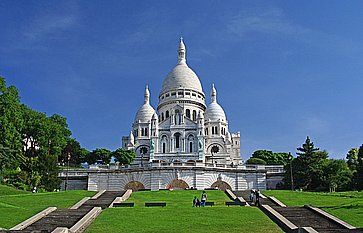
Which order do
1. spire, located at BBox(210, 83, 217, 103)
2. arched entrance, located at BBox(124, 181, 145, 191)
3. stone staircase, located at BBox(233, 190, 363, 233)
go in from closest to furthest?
1. stone staircase, located at BBox(233, 190, 363, 233)
2. arched entrance, located at BBox(124, 181, 145, 191)
3. spire, located at BBox(210, 83, 217, 103)

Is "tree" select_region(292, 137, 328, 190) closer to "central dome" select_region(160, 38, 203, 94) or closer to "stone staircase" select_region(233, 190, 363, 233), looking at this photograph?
"stone staircase" select_region(233, 190, 363, 233)

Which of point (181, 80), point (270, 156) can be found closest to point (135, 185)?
point (181, 80)

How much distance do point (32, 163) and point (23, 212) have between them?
30.1 metres

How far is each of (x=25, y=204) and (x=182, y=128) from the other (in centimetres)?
6423

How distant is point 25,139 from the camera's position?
7206cm

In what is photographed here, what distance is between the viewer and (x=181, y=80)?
106750 mm

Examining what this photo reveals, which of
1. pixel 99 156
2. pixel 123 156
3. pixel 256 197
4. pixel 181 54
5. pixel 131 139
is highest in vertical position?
pixel 181 54

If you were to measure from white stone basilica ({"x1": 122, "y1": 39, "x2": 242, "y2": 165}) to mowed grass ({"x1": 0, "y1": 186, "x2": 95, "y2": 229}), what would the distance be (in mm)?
51012

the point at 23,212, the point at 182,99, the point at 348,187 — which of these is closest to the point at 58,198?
the point at 23,212

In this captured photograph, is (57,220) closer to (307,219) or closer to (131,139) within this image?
(307,219)

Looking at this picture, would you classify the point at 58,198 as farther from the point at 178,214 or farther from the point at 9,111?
the point at 9,111

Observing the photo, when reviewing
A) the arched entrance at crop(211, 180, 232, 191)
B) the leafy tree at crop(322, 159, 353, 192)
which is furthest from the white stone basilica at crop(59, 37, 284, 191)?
the leafy tree at crop(322, 159, 353, 192)

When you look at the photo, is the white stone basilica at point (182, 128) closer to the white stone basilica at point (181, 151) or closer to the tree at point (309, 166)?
the white stone basilica at point (181, 151)

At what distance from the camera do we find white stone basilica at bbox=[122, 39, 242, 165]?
95562mm
